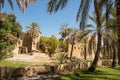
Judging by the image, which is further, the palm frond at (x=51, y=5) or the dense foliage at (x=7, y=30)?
the dense foliage at (x=7, y=30)

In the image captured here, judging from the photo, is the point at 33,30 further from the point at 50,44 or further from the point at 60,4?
the point at 60,4

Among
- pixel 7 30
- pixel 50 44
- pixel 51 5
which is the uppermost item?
pixel 7 30

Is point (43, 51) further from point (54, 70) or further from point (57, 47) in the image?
point (54, 70)

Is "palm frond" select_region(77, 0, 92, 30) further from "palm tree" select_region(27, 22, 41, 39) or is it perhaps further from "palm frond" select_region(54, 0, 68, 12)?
"palm tree" select_region(27, 22, 41, 39)

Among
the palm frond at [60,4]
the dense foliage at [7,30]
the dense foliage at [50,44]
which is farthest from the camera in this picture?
the dense foliage at [50,44]

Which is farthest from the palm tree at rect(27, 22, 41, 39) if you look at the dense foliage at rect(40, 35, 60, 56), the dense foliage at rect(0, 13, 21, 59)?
the dense foliage at rect(0, 13, 21, 59)

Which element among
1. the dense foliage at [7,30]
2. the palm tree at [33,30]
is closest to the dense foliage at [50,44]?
the palm tree at [33,30]

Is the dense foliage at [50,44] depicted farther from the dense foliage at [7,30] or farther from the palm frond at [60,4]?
the palm frond at [60,4]

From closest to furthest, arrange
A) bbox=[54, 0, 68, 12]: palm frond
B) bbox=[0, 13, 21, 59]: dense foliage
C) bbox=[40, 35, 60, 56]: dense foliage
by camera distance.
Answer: bbox=[54, 0, 68, 12]: palm frond → bbox=[0, 13, 21, 59]: dense foliage → bbox=[40, 35, 60, 56]: dense foliage

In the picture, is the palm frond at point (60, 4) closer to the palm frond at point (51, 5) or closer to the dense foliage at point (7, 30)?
the palm frond at point (51, 5)

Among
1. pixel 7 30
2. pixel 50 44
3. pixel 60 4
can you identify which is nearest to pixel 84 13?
pixel 60 4

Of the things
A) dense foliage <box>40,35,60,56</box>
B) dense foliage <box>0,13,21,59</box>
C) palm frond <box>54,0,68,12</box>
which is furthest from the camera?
dense foliage <box>40,35,60,56</box>

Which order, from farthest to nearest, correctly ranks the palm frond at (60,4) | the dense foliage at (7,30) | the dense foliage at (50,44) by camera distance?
1. the dense foliage at (50,44)
2. the dense foliage at (7,30)
3. the palm frond at (60,4)

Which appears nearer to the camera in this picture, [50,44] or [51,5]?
[51,5]
